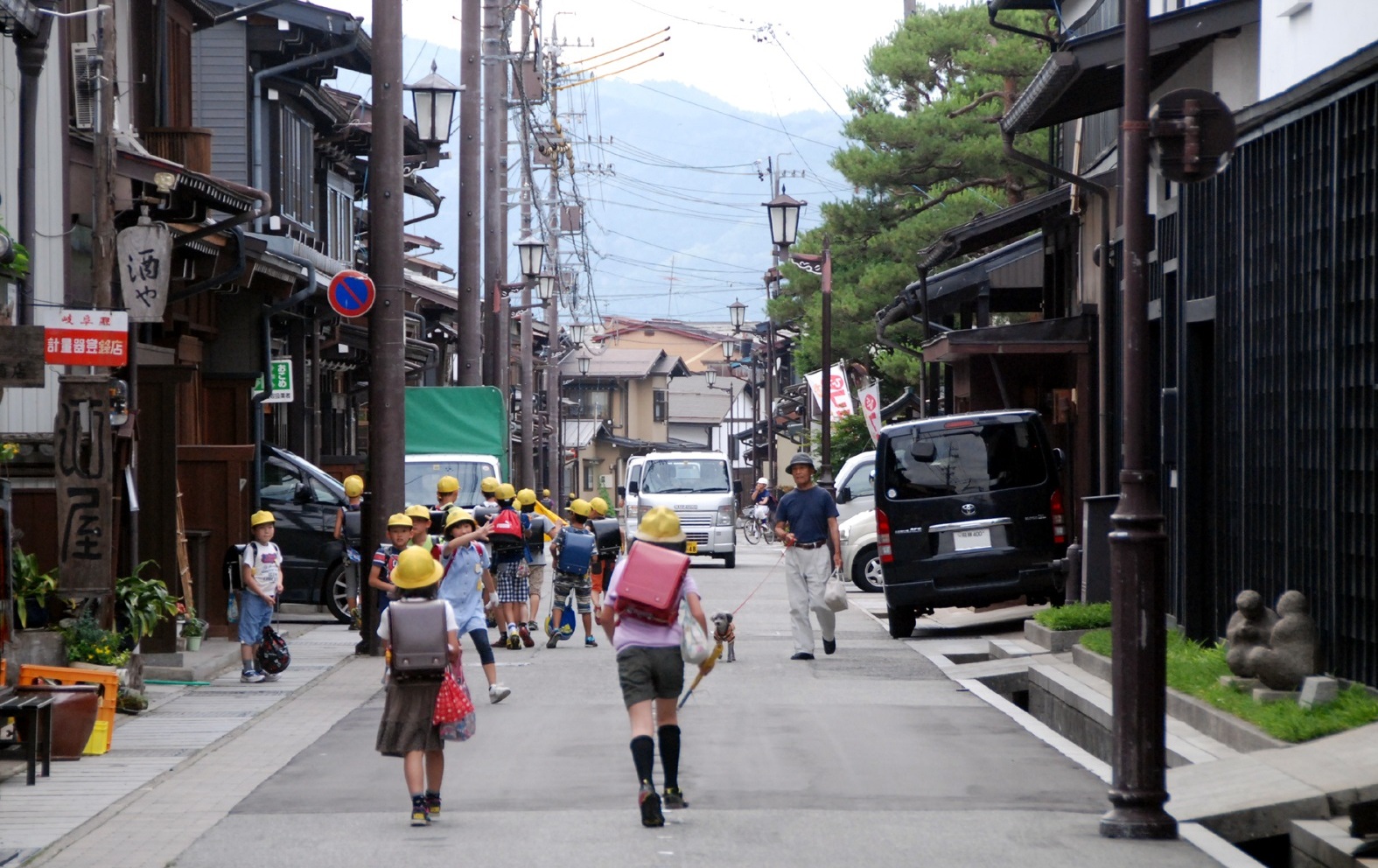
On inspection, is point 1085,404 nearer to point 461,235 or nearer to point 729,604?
point 729,604

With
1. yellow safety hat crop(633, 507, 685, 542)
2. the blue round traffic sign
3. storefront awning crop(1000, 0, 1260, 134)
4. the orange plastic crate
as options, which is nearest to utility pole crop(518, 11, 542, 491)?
the blue round traffic sign

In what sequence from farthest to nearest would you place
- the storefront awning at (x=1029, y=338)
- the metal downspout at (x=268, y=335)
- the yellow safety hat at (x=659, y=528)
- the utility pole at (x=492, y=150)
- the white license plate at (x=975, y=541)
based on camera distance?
the utility pole at (x=492, y=150), the metal downspout at (x=268, y=335), the storefront awning at (x=1029, y=338), the white license plate at (x=975, y=541), the yellow safety hat at (x=659, y=528)

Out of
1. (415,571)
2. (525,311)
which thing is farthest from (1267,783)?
(525,311)

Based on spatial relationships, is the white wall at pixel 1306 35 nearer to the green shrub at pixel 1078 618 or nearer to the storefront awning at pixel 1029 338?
the green shrub at pixel 1078 618

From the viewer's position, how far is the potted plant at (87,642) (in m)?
12.3

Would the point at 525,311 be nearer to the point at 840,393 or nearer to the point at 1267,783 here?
the point at 840,393

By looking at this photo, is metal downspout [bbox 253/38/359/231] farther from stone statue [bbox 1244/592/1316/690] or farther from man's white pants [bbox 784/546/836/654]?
stone statue [bbox 1244/592/1316/690]

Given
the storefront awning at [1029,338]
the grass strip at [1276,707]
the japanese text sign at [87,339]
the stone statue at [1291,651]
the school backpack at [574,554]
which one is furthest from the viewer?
the storefront awning at [1029,338]

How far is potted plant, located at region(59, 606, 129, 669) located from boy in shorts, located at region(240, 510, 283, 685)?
8.55ft

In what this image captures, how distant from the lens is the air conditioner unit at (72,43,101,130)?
15.2m

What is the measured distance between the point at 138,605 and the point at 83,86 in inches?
190

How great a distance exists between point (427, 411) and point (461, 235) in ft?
10.6

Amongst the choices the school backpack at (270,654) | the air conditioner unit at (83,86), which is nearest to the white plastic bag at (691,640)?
the school backpack at (270,654)

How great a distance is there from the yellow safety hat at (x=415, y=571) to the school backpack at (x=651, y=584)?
1.02 metres
